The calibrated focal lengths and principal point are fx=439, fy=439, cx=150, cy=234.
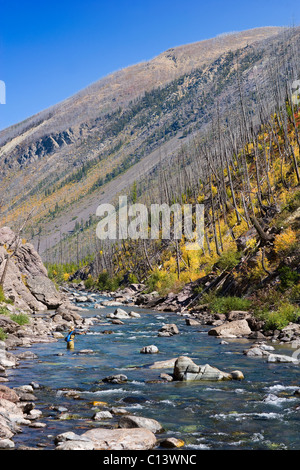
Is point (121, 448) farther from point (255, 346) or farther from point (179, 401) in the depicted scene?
point (255, 346)

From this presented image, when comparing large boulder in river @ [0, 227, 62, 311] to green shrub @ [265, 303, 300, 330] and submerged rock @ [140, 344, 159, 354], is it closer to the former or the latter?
submerged rock @ [140, 344, 159, 354]

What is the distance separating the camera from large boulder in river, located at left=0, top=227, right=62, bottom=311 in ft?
116

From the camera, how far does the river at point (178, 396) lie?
8.27 m

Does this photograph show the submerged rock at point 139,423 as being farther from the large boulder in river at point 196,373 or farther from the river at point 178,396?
the large boulder in river at point 196,373

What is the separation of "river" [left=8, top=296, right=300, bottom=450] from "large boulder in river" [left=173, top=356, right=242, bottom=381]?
0.40 m

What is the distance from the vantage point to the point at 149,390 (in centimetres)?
1160

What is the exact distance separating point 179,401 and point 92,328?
16115 mm

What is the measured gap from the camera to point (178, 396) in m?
11.0

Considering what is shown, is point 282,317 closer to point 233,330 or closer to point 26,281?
point 233,330

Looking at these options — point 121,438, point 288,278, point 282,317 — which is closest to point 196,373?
point 121,438

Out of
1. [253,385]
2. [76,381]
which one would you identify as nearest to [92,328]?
[76,381]

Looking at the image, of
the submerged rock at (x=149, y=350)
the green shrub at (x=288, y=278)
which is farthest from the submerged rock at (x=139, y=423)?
the green shrub at (x=288, y=278)

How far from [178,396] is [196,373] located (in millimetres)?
1908

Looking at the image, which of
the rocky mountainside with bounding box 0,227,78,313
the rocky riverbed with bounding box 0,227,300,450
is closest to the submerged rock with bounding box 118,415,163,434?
the rocky riverbed with bounding box 0,227,300,450
